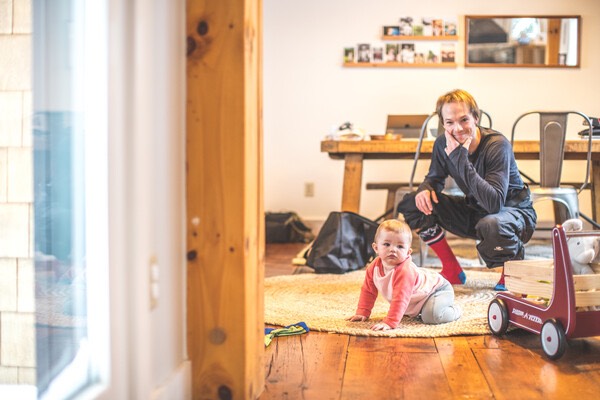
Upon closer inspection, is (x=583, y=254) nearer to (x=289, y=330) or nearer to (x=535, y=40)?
(x=289, y=330)

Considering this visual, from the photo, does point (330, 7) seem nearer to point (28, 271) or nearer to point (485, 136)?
point (485, 136)

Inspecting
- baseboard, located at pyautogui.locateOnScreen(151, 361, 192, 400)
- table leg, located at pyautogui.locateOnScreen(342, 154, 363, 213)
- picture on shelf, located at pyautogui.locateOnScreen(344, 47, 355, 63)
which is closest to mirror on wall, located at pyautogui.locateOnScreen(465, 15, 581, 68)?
picture on shelf, located at pyautogui.locateOnScreen(344, 47, 355, 63)

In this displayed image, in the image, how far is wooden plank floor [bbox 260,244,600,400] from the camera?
1681 mm

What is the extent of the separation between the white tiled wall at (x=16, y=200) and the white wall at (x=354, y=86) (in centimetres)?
483

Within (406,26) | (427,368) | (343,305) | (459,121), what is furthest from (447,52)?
(427,368)

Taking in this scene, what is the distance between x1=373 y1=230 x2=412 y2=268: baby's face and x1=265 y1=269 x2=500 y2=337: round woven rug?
0.71 ft

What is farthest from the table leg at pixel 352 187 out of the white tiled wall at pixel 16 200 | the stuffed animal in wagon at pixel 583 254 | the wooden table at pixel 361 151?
the white tiled wall at pixel 16 200

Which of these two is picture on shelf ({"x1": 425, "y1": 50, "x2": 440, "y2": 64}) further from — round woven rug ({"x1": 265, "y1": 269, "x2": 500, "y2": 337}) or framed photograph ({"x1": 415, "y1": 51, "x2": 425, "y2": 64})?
round woven rug ({"x1": 265, "y1": 269, "x2": 500, "y2": 337})

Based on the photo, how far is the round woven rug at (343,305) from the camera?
7.61 feet

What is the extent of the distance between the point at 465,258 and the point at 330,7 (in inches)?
101

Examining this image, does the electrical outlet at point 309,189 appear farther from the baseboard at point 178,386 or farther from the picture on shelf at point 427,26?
the baseboard at point 178,386

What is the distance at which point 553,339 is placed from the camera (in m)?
1.96

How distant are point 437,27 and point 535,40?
765 mm

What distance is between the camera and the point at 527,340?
7.24ft
